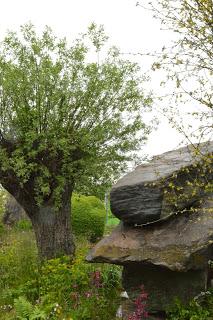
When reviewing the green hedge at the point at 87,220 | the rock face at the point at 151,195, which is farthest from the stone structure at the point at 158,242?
the green hedge at the point at 87,220

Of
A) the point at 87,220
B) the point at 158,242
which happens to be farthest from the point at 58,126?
the point at 87,220

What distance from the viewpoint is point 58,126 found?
1015cm

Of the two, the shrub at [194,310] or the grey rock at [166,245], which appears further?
the shrub at [194,310]

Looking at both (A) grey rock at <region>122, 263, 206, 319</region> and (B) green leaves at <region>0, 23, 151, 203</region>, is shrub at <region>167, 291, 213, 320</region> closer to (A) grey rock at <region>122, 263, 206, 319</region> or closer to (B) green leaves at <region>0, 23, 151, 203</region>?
(A) grey rock at <region>122, 263, 206, 319</region>

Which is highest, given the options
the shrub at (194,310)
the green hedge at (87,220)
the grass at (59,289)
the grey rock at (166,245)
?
the green hedge at (87,220)

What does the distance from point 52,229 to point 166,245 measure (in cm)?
371

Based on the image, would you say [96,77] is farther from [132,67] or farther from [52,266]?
[52,266]

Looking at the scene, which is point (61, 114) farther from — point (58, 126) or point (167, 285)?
point (167, 285)

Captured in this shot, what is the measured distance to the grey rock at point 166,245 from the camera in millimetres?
7602

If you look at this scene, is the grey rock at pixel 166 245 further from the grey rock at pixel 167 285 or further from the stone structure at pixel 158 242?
the grey rock at pixel 167 285

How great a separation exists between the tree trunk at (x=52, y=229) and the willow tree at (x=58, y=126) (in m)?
0.02

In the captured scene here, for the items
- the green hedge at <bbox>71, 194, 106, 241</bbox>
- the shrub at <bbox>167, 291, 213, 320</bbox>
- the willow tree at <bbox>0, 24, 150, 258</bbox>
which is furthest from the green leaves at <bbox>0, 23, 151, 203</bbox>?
the green hedge at <bbox>71, 194, 106, 241</bbox>

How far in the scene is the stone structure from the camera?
774cm

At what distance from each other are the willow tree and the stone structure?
210 cm
